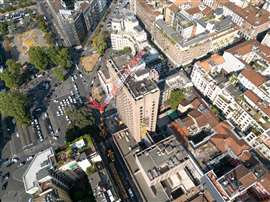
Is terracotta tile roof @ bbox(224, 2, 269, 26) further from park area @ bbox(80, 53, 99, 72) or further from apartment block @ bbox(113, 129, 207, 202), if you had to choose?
apartment block @ bbox(113, 129, 207, 202)

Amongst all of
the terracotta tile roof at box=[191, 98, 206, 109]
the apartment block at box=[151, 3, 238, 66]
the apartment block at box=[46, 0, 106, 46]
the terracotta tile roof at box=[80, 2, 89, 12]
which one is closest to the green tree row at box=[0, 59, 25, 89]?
the apartment block at box=[46, 0, 106, 46]

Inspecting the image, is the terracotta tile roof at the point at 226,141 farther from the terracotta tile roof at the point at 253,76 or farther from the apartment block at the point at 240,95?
the terracotta tile roof at the point at 253,76

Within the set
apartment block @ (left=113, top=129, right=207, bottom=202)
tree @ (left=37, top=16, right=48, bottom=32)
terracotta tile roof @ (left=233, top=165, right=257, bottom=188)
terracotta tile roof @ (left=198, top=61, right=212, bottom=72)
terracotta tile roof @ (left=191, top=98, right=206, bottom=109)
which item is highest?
tree @ (left=37, top=16, right=48, bottom=32)

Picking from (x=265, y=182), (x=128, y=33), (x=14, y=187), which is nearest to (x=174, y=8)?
(x=128, y=33)

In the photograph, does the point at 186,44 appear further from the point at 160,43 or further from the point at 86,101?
the point at 86,101

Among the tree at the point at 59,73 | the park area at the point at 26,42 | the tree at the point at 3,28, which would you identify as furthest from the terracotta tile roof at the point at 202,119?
the tree at the point at 3,28

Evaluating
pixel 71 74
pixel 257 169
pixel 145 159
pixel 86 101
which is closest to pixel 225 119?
pixel 257 169
